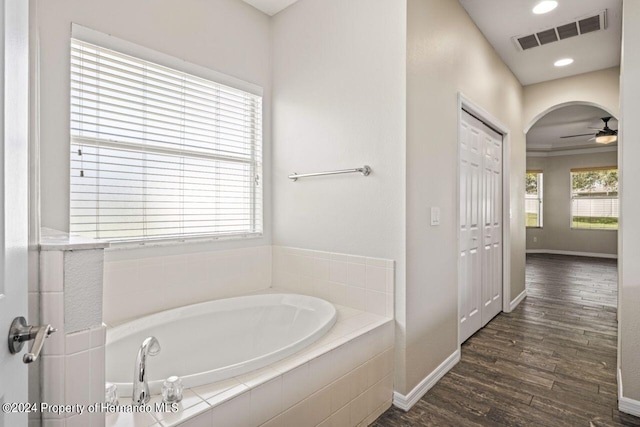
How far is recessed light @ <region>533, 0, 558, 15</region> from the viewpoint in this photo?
2619mm

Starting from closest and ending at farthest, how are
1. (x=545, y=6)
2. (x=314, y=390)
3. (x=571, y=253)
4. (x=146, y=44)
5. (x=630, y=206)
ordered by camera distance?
(x=314, y=390) < (x=630, y=206) < (x=146, y=44) < (x=545, y=6) < (x=571, y=253)

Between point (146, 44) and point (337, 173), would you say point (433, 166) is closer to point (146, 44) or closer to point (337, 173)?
point (337, 173)

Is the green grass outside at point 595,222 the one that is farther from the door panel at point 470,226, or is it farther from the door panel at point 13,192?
the door panel at point 13,192

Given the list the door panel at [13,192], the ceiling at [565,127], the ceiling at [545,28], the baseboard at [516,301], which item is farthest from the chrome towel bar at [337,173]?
the ceiling at [565,127]

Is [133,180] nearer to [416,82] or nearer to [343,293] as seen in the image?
[343,293]

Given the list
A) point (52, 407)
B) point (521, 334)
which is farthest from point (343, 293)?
point (521, 334)

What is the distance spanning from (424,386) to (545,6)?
2.97 m

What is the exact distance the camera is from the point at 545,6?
2.67 m

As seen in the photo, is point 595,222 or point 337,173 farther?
point 595,222

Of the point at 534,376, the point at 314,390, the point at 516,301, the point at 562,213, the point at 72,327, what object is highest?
the point at 562,213

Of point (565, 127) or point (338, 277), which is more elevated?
point (565, 127)

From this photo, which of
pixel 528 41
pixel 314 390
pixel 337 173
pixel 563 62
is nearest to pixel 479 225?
pixel 337 173

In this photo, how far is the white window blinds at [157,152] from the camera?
1.92 metres

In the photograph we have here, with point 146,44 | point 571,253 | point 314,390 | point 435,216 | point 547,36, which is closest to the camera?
point 314,390
